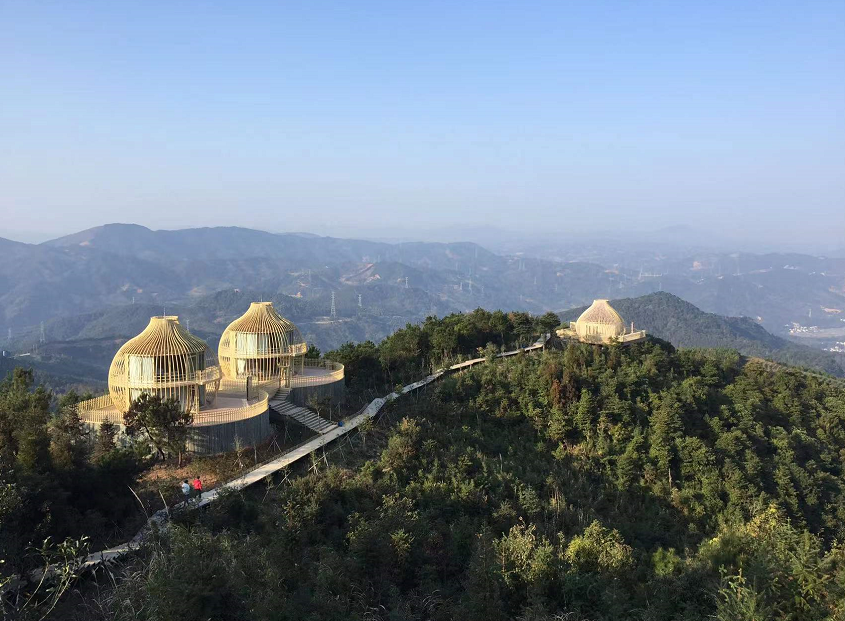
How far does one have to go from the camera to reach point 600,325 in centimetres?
3753

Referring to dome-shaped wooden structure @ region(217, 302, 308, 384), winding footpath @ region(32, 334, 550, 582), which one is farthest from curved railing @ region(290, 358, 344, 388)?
winding footpath @ region(32, 334, 550, 582)

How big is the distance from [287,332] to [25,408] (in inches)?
422

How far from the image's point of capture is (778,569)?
11.4 m

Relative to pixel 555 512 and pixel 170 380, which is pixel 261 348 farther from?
pixel 555 512

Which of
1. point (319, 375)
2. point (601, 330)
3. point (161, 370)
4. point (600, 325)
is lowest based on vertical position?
point (319, 375)

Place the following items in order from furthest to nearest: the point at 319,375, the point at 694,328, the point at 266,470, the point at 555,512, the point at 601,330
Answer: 1. the point at 694,328
2. the point at 601,330
3. the point at 319,375
4. the point at 266,470
5. the point at 555,512

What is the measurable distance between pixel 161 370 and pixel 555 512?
1527 cm

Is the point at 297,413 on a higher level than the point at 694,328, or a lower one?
higher

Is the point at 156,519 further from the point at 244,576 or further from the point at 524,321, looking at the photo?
the point at 524,321

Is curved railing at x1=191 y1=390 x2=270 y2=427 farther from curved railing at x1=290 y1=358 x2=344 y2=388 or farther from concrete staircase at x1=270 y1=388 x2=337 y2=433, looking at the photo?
curved railing at x1=290 y1=358 x2=344 y2=388

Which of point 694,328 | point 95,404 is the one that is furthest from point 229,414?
point 694,328

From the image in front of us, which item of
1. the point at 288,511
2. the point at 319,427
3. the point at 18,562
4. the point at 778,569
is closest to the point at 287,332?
the point at 319,427

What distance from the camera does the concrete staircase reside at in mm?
24234

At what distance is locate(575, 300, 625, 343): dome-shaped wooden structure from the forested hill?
10414 centimetres
